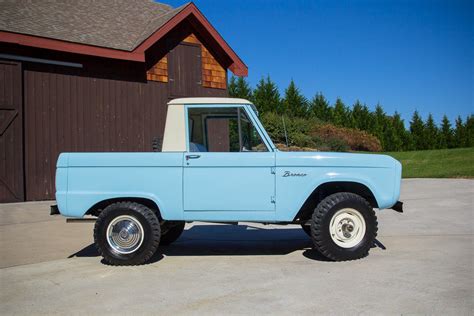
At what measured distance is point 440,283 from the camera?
14.4 ft

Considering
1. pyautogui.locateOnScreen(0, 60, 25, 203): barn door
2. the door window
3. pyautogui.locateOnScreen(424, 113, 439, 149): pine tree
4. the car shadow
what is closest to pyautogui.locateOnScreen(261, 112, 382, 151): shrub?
pyautogui.locateOnScreen(424, 113, 439, 149): pine tree

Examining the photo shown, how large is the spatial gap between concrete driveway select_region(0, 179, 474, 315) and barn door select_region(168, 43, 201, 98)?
8.69m

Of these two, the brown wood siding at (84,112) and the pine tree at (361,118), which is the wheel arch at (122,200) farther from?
the pine tree at (361,118)

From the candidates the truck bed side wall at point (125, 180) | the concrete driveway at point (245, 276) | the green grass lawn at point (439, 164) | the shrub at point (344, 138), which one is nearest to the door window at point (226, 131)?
the truck bed side wall at point (125, 180)

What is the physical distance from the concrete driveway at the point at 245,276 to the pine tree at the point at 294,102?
897 inches

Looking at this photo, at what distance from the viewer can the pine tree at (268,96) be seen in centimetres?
2941

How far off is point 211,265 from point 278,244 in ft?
5.35

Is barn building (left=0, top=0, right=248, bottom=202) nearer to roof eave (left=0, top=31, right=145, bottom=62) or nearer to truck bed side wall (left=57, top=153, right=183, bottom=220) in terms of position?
roof eave (left=0, top=31, right=145, bottom=62)

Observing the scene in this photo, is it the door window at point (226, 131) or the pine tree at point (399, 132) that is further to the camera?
the pine tree at point (399, 132)

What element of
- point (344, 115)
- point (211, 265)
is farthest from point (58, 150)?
point (344, 115)

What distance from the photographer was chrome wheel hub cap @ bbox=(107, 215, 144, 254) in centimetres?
539

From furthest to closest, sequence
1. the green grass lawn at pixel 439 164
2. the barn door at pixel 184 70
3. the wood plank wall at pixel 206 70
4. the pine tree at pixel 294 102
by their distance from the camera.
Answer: the pine tree at pixel 294 102 → the green grass lawn at pixel 439 164 → the barn door at pixel 184 70 → the wood plank wall at pixel 206 70

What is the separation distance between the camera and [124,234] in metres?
5.39

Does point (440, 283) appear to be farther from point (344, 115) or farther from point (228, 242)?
point (344, 115)
